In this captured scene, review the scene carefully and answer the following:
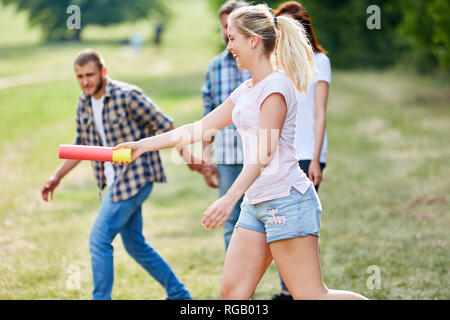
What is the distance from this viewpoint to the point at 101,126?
5.06 m

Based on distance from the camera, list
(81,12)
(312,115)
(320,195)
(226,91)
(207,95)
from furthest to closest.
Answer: (81,12)
(320,195)
(207,95)
(226,91)
(312,115)

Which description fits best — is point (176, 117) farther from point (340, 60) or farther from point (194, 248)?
point (340, 60)

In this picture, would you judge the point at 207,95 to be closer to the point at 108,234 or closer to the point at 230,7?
the point at 230,7

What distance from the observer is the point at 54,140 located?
18719 mm

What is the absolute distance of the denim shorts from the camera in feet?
11.5

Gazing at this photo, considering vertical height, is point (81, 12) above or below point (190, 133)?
above

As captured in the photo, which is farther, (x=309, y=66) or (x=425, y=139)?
(x=425, y=139)

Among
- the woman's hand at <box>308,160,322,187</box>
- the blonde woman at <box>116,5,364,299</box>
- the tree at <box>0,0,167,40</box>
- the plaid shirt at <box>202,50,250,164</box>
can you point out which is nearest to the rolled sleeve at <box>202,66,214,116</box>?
the plaid shirt at <box>202,50,250,164</box>

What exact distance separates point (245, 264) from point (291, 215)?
1.33 ft

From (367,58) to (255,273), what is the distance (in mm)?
38596

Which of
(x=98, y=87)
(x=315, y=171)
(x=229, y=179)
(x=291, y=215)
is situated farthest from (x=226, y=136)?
(x=291, y=215)
